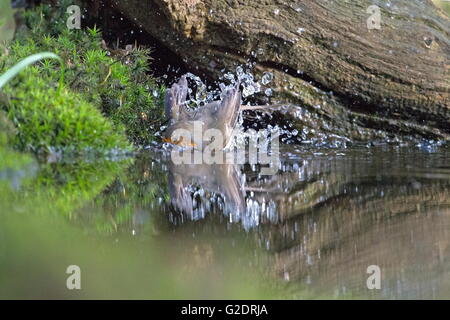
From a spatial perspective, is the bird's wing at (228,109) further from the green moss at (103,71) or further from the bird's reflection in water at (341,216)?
the green moss at (103,71)

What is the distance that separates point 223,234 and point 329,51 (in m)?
3.86

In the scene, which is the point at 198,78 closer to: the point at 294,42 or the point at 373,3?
the point at 294,42

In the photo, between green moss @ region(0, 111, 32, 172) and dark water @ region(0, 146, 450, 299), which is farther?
green moss @ region(0, 111, 32, 172)

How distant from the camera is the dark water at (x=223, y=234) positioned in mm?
2643

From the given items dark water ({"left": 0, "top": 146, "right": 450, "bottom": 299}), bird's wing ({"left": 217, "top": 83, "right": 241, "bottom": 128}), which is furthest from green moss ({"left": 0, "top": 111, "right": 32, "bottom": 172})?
bird's wing ({"left": 217, "top": 83, "right": 241, "bottom": 128})

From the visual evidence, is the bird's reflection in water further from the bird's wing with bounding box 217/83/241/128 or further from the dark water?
the bird's wing with bounding box 217/83/241/128

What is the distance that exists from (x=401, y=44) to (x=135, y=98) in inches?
101

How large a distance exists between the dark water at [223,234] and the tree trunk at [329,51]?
1.98 m

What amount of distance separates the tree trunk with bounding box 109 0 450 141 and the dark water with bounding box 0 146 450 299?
1980 millimetres

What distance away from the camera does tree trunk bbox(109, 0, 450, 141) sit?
6531 mm

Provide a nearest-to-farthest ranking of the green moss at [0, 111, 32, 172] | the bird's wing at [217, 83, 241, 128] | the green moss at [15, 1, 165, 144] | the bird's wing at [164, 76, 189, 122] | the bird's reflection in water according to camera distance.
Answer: the bird's reflection in water, the green moss at [0, 111, 32, 172], the bird's wing at [217, 83, 241, 128], the bird's wing at [164, 76, 189, 122], the green moss at [15, 1, 165, 144]

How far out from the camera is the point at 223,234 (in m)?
3.26

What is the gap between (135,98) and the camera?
6.76 m

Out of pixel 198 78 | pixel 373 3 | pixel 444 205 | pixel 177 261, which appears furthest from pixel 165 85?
pixel 177 261
